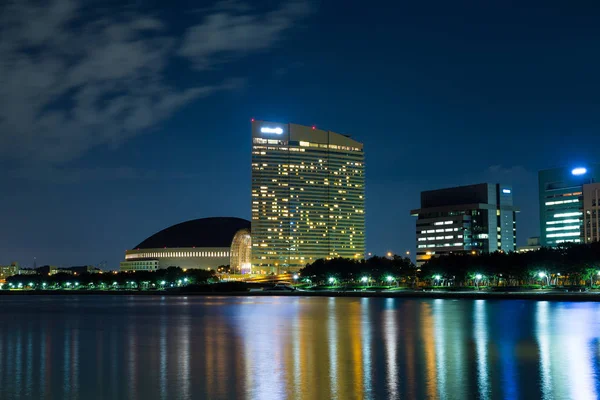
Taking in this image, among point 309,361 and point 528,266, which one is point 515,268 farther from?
point 309,361

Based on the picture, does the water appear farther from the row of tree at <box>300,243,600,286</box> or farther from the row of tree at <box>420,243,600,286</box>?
the row of tree at <box>300,243,600,286</box>

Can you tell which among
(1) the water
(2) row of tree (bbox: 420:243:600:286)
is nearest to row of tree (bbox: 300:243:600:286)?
(2) row of tree (bbox: 420:243:600:286)

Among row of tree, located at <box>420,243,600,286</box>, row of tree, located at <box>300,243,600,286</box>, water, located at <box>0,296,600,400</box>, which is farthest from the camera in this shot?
row of tree, located at <box>300,243,600,286</box>

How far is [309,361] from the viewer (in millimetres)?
37156

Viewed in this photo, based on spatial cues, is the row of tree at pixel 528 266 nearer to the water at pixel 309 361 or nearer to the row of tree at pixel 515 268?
the row of tree at pixel 515 268

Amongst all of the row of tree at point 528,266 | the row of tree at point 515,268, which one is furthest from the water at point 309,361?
the row of tree at point 515,268

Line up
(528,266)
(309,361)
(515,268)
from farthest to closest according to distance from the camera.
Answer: (515,268), (528,266), (309,361)

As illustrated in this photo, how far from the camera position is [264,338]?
51250mm

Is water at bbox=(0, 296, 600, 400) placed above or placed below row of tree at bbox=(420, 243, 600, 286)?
below

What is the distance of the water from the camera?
28.4 metres

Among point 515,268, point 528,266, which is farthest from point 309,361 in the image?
point 515,268

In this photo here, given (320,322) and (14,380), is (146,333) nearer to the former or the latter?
(320,322)

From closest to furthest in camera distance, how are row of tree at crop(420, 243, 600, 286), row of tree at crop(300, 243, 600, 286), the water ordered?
the water, row of tree at crop(420, 243, 600, 286), row of tree at crop(300, 243, 600, 286)

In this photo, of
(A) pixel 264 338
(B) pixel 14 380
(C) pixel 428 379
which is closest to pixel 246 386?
(C) pixel 428 379
